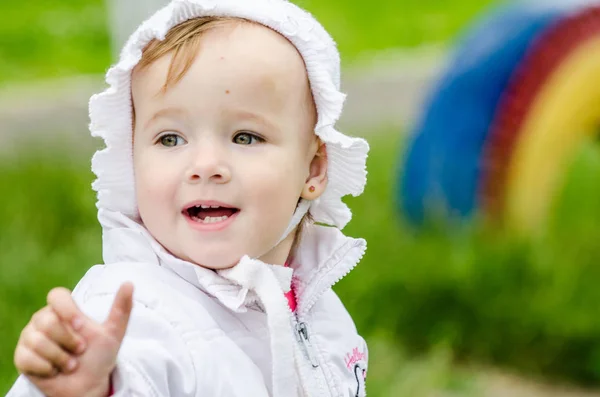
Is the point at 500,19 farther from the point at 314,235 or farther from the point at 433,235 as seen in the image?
the point at 314,235

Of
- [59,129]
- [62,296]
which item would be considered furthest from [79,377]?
[59,129]

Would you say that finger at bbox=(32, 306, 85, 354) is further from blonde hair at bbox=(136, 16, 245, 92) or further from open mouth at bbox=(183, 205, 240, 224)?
blonde hair at bbox=(136, 16, 245, 92)

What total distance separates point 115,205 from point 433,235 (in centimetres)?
269

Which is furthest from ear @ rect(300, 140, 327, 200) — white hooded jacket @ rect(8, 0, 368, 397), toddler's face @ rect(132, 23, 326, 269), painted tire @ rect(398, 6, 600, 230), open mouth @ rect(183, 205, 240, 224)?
painted tire @ rect(398, 6, 600, 230)

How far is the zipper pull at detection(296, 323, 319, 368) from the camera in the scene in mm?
2017

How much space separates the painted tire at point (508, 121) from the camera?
4727 mm

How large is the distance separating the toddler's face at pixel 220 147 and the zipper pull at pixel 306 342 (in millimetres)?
176

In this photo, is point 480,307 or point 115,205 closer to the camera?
point 115,205

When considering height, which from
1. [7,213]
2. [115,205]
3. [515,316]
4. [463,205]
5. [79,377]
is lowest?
[79,377]

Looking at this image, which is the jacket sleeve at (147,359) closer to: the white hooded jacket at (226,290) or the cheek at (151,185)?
the white hooded jacket at (226,290)

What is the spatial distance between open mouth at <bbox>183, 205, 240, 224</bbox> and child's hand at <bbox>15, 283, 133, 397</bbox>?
1.20 ft

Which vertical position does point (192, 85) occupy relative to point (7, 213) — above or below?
below

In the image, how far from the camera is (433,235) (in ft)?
15.1

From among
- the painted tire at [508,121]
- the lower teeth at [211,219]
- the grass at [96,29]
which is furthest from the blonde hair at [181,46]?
the grass at [96,29]
